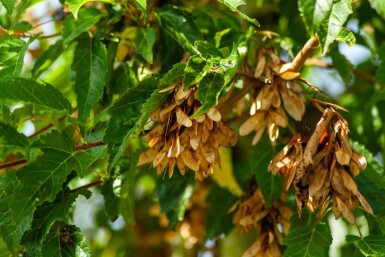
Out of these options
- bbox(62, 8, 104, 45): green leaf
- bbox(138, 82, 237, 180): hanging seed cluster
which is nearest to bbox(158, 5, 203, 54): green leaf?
bbox(62, 8, 104, 45): green leaf

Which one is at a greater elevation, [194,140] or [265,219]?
[194,140]

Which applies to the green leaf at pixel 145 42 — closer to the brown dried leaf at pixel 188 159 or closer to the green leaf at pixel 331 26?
the brown dried leaf at pixel 188 159

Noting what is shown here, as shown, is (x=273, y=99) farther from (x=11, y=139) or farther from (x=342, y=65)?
(x=11, y=139)

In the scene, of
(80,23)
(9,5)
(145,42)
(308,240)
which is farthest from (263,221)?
(9,5)

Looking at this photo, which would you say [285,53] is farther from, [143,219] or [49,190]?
[143,219]

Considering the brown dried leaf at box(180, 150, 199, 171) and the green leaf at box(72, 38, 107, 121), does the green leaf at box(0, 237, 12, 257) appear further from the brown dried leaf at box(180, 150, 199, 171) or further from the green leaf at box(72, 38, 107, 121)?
the brown dried leaf at box(180, 150, 199, 171)

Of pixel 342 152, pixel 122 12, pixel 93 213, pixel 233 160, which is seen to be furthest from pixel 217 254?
pixel 342 152
